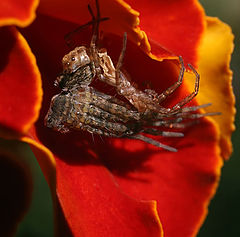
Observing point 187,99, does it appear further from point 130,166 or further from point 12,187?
point 12,187

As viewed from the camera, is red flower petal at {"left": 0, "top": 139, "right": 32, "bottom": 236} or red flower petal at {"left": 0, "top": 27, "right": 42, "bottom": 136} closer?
red flower petal at {"left": 0, "top": 27, "right": 42, "bottom": 136}

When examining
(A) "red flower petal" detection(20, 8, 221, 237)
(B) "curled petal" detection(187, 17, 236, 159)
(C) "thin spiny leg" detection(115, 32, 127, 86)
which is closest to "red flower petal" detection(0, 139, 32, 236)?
(A) "red flower petal" detection(20, 8, 221, 237)

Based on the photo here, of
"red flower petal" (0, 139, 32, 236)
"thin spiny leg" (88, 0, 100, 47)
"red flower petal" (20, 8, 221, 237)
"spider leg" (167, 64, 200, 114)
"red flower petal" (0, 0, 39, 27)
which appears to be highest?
"red flower petal" (0, 0, 39, 27)

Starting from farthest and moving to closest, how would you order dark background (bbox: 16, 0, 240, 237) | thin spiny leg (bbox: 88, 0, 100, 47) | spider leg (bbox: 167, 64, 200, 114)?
1. dark background (bbox: 16, 0, 240, 237)
2. spider leg (bbox: 167, 64, 200, 114)
3. thin spiny leg (bbox: 88, 0, 100, 47)

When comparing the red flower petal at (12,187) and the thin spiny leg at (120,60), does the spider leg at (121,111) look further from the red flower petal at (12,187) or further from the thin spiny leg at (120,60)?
the red flower petal at (12,187)

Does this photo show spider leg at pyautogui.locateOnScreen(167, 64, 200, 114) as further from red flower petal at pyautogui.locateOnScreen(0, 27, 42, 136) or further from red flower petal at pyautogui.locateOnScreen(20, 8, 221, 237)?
red flower petal at pyautogui.locateOnScreen(0, 27, 42, 136)

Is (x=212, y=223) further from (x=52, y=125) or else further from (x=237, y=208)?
(x=52, y=125)

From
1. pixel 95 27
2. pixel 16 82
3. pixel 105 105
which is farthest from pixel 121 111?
pixel 16 82

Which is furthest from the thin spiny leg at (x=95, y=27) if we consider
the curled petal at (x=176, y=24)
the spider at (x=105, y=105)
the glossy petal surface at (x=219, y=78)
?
the glossy petal surface at (x=219, y=78)
